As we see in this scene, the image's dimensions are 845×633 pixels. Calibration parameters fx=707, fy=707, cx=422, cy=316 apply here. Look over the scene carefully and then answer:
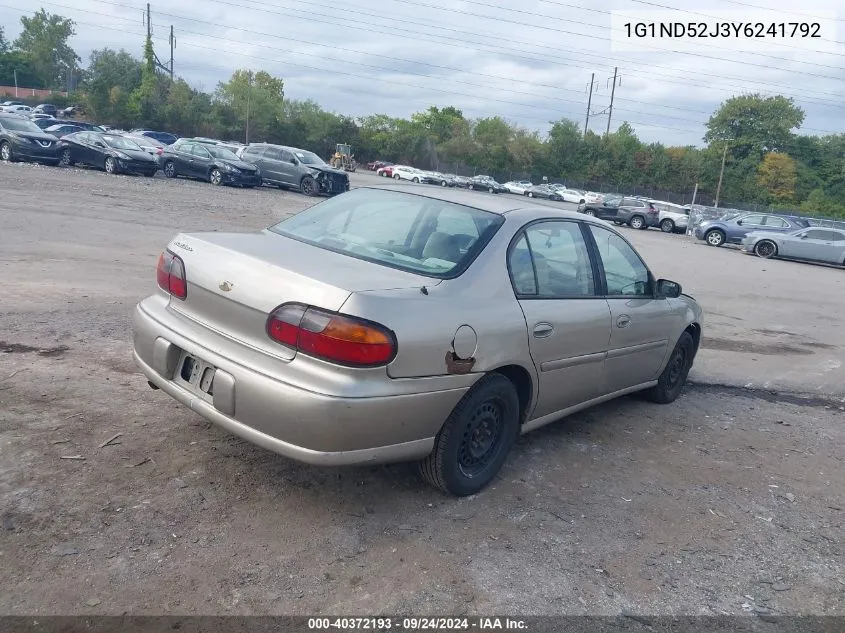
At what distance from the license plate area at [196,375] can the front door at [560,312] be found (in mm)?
1672

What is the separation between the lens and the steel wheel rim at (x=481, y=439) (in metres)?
3.74

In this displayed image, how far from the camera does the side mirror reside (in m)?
5.30

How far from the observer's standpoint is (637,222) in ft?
114

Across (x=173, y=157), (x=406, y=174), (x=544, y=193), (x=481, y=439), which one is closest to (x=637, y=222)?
(x=173, y=157)

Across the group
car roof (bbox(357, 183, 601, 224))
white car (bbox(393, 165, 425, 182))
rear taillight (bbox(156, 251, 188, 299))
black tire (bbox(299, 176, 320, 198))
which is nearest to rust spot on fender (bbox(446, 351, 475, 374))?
car roof (bbox(357, 183, 601, 224))

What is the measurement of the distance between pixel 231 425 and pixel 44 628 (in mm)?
1104

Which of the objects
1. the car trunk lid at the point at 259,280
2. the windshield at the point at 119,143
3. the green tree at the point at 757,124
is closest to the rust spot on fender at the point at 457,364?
the car trunk lid at the point at 259,280

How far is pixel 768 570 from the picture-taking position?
344 cm

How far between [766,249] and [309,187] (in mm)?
16802

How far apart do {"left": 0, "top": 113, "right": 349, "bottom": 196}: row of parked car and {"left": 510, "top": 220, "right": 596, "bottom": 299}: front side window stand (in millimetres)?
22509

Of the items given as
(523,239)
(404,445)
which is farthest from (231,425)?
(523,239)

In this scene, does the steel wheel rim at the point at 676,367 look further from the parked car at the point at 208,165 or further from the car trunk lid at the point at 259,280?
the parked car at the point at 208,165

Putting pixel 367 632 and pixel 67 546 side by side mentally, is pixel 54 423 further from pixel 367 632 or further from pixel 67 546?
pixel 367 632

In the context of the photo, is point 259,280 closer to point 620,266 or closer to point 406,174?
point 620,266
